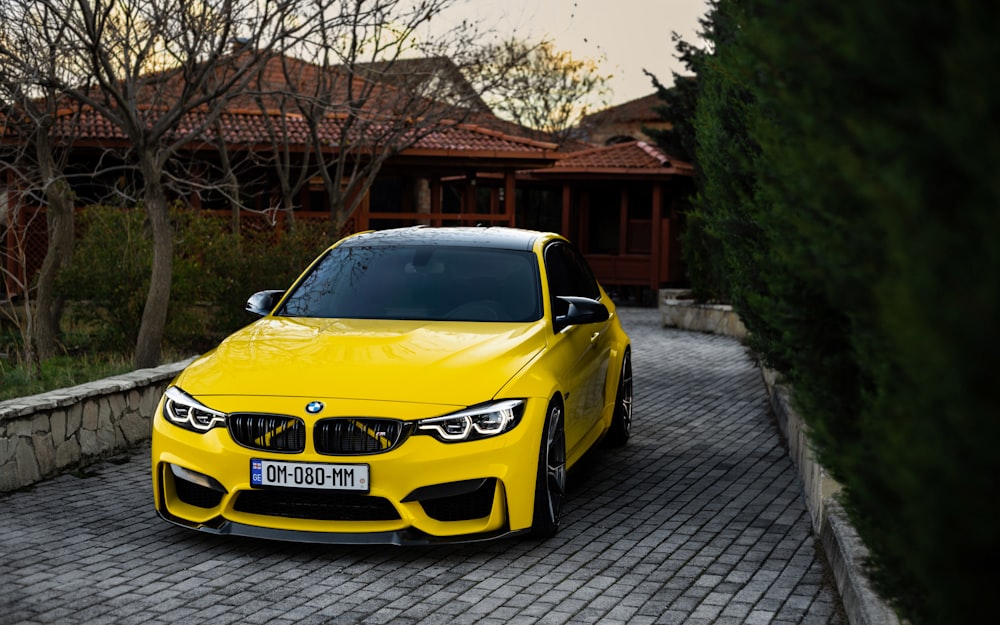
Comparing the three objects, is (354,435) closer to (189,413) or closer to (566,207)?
(189,413)

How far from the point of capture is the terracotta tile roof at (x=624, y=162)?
31.8 meters

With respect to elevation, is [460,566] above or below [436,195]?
below

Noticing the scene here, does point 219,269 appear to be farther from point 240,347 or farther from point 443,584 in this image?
point 443,584

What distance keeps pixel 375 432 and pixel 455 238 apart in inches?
94.3

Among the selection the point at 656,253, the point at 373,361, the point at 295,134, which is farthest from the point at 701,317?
the point at 373,361

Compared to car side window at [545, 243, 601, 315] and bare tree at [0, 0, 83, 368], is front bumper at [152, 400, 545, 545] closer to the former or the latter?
car side window at [545, 243, 601, 315]

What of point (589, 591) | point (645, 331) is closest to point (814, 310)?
point (589, 591)

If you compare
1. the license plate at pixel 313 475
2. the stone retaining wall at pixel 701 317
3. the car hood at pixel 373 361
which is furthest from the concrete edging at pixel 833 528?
the stone retaining wall at pixel 701 317

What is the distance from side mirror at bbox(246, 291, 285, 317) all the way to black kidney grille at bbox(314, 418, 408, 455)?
2020 mm

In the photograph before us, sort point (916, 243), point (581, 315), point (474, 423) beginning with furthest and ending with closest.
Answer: point (581, 315) → point (474, 423) → point (916, 243)

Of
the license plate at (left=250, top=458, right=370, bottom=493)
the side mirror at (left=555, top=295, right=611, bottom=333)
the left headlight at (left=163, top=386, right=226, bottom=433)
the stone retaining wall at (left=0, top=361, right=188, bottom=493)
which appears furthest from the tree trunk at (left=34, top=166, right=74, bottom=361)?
the license plate at (left=250, top=458, right=370, bottom=493)

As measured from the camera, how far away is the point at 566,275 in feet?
27.6

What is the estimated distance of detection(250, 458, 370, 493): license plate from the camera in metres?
5.86

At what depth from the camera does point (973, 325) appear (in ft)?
6.33
